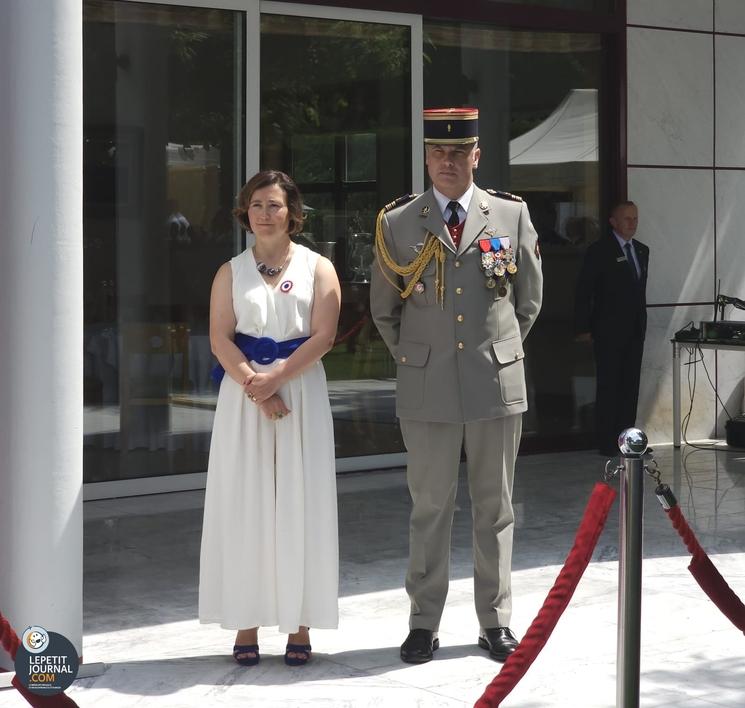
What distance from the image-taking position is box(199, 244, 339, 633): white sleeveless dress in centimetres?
504

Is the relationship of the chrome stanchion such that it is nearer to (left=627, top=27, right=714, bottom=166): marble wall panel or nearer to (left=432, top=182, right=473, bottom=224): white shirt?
(left=432, top=182, right=473, bottom=224): white shirt

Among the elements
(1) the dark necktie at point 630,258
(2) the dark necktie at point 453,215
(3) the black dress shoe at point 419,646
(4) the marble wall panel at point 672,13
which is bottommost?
(3) the black dress shoe at point 419,646

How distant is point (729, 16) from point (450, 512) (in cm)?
737

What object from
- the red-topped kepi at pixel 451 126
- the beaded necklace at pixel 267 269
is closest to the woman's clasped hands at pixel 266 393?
the beaded necklace at pixel 267 269

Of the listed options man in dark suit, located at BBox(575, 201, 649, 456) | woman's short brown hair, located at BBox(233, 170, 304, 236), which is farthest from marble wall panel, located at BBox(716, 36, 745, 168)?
woman's short brown hair, located at BBox(233, 170, 304, 236)

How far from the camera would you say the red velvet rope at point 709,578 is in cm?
436

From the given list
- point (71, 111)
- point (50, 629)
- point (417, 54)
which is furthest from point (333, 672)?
point (417, 54)

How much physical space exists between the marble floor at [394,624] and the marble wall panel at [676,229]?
266cm

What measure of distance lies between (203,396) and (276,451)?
158 inches

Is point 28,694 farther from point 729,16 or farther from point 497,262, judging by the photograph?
point 729,16

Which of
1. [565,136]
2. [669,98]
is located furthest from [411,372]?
[669,98]

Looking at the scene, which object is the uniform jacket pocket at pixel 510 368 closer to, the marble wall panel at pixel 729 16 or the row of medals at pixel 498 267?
the row of medals at pixel 498 267

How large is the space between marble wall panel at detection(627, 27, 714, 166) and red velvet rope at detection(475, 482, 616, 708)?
7.14m

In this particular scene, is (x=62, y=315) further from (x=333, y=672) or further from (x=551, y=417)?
(x=551, y=417)
